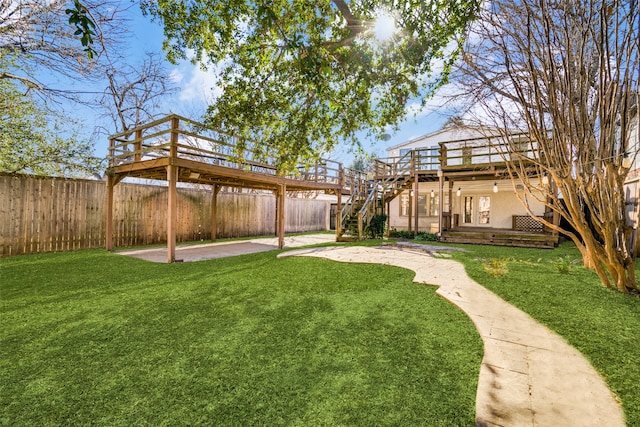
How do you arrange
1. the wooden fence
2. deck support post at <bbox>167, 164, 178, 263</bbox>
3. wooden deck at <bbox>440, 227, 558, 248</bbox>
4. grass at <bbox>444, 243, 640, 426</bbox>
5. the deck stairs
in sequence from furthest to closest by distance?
the deck stairs, wooden deck at <bbox>440, 227, 558, 248</bbox>, the wooden fence, deck support post at <bbox>167, 164, 178, 263</bbox>, grass at <bbox>444, 243, 640, 426</bbox>

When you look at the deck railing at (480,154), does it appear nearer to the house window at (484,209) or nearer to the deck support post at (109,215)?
the house window at (484,209)

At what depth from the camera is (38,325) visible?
330 centimetres

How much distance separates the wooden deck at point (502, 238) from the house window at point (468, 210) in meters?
2.51

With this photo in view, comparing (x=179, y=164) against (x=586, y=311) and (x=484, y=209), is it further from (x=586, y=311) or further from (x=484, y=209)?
(x=484, y=209)

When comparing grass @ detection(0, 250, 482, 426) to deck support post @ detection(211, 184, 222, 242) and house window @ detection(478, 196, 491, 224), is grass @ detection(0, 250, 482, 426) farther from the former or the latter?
house window @ detection(478, 196, 491, 224)

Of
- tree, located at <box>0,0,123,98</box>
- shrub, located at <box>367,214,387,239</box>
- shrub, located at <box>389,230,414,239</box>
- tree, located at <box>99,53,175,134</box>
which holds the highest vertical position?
tree, located at <box>99,53,175,134</box>

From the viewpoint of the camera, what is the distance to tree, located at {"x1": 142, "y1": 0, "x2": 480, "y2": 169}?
4469 millimetres

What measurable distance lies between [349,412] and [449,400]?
0.74 meters

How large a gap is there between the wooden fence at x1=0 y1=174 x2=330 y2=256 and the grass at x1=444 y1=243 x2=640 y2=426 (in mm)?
10732

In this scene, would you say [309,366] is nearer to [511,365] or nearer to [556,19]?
[511,365]

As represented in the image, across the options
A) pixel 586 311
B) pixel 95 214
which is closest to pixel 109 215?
pixel 95 214

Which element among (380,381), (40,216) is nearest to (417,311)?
(380,381)

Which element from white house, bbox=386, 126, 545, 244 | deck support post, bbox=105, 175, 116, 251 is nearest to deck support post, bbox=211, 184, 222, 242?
deck support post, bbox=105, 175, 116, 251

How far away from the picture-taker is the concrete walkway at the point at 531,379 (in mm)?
1896
